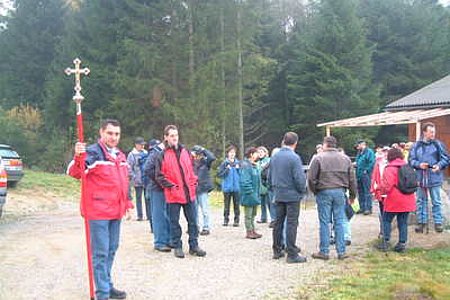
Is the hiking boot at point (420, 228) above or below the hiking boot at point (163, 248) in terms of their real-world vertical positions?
above

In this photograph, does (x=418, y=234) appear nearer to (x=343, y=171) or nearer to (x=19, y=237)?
(x=343, y=171)

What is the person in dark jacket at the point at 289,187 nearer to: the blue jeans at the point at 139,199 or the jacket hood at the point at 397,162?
the jacket hood at the point at 397,162

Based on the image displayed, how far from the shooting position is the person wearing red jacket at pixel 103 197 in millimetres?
5559

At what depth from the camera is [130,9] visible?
94.6 ft

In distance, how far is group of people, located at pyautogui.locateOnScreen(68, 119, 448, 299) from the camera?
5.61 m

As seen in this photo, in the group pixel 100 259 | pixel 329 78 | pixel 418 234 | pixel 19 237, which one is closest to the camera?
pixel 100 259

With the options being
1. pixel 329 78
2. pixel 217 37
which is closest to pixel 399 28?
pixel 329 78

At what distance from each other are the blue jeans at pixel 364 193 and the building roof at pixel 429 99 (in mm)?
9517

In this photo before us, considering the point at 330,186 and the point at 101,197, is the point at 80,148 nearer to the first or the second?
the point at 101,197

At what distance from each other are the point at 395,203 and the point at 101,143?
440 centimetres

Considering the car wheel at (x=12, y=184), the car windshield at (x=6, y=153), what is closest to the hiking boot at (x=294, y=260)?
the car windshield at (x=6, y=153)

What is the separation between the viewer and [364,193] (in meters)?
12.7

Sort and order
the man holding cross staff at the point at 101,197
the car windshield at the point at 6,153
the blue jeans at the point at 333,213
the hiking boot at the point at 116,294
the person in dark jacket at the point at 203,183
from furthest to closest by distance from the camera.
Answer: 1. the car windshield at the point at 6,153
2. the person in dark jacket at the point at 203,183
3. the blue jeans at the point at 333,213
4. the hiking boot at the point at 116,294
5. the man holding cross staff at the point at 101,197

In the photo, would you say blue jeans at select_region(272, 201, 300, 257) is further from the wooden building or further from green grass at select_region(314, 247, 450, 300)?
the wooden building
